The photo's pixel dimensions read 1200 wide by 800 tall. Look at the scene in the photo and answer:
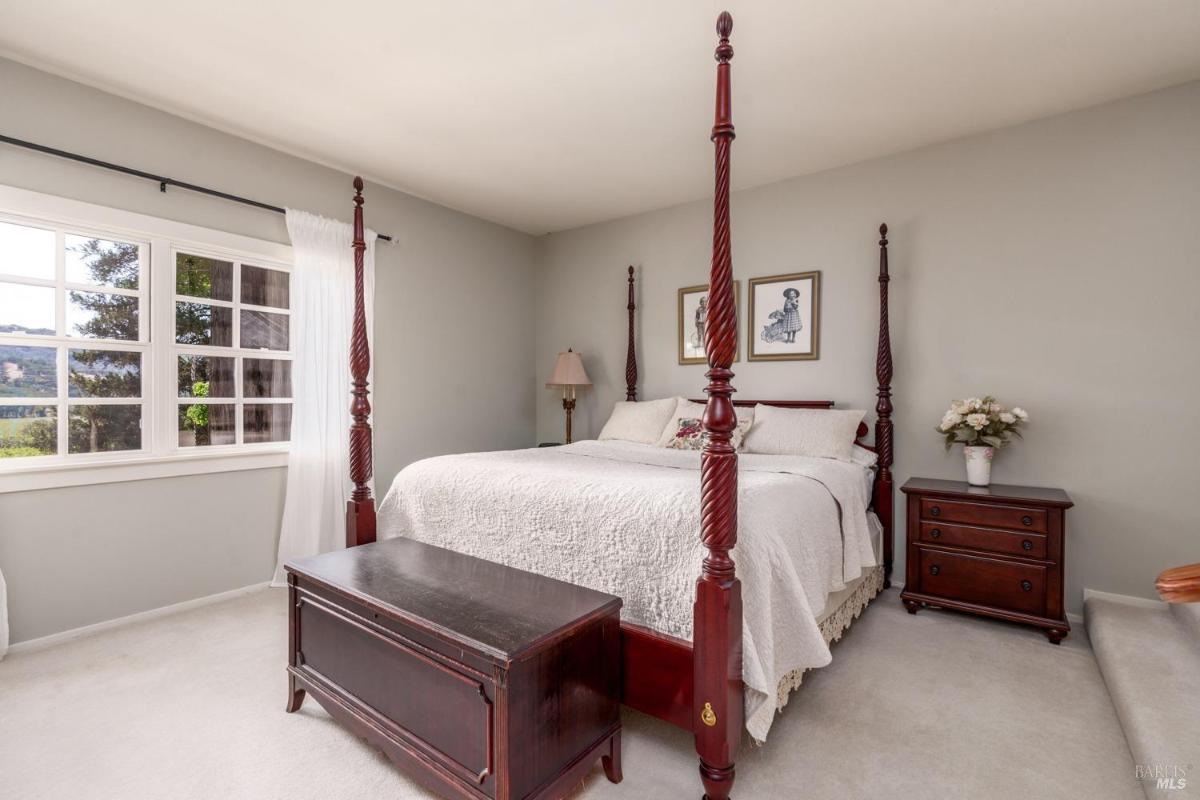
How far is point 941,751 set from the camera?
6.10 ft

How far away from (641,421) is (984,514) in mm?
2013

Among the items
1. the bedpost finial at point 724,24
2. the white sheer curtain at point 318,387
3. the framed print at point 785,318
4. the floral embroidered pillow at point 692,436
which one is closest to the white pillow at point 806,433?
the floral embroidered pillow at point 692,436

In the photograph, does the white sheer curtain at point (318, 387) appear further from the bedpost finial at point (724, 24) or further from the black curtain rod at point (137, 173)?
the bedpost finial at point (724, 24)

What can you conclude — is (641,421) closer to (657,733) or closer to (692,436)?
(692,436)

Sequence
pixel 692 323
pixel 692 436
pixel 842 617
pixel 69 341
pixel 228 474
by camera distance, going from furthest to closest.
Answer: pixel 692 323
pixel 692 436
pixel 228 474
pixel 69 341
pixel 842 617

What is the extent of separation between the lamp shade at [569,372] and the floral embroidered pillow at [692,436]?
120 centimetres

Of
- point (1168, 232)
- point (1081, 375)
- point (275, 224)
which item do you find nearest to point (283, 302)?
point (275, 224)

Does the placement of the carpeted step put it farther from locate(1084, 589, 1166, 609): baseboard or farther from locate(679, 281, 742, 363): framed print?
locate(679, 281, 742, 363): framed print

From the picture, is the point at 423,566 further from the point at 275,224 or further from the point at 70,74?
the point at 70,74

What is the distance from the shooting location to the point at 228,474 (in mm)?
3242

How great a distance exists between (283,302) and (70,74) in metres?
1.35

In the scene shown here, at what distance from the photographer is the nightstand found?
8.69ft

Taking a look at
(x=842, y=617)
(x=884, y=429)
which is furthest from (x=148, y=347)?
(x=884, y=429)

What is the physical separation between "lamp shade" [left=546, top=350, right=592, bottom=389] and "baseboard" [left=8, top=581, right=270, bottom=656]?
239 centimetres
